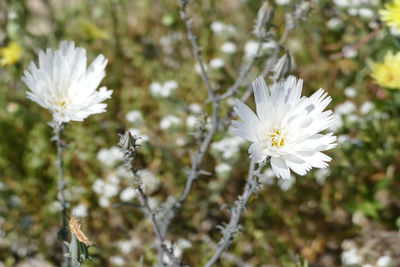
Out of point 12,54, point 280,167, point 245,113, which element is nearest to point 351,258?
point 280,167

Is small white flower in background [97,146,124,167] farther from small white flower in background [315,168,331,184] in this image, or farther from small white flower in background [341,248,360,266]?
small white flower in background [341,248,360,266]

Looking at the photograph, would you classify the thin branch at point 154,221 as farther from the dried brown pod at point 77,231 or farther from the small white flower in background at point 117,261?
the small white flower in background at point 117,261

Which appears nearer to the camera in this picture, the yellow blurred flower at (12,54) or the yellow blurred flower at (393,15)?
the yellow blurred flower at (393,15)

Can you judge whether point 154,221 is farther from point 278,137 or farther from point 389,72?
point 389,72

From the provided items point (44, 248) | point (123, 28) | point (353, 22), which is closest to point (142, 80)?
point (123, 28)

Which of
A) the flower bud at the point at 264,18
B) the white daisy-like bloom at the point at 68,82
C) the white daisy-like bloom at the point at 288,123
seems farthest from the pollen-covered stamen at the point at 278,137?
the white daisy-like bloom at the point at 68,82

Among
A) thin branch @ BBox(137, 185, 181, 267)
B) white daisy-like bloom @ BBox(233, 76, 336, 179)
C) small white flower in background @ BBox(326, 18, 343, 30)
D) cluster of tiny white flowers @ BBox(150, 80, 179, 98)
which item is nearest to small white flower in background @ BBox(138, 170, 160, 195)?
cluster of tiny white flowers @ BBox(150, 80, 179, 98)

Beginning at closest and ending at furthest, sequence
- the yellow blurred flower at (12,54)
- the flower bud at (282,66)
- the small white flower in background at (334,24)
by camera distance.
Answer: the flower bud at (282,66) → the yellow blurred flower at (12,54) → the small white flower in background at (334,24)
